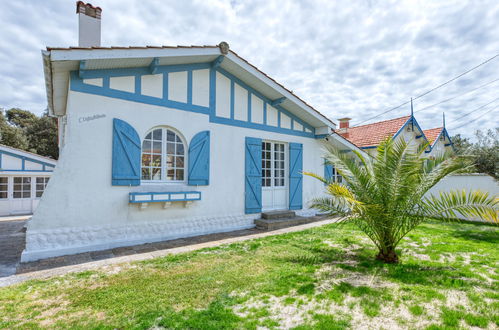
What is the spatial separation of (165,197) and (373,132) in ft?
38.4

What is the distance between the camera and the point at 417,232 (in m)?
7.07

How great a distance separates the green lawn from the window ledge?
1543mm

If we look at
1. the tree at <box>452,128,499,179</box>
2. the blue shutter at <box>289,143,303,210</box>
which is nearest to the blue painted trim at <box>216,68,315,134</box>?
the blue shutter at <box>289,143,303,210</box>

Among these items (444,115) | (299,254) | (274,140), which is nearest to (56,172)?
(299,254)

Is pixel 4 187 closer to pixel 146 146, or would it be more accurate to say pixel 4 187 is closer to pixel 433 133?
pixel 146 146

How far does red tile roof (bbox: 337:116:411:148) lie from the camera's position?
12.6m

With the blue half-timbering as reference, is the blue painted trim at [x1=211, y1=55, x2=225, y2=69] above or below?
above

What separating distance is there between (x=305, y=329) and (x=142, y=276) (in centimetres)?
263

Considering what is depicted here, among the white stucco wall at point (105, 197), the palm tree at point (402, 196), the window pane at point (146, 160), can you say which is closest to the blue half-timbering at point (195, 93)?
the white stucco wall at point (105, 197)

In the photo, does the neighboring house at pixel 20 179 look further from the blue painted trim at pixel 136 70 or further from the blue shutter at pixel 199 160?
the blue shutter at pixel 199 160

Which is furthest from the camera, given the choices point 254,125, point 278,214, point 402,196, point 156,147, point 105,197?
point 278,214

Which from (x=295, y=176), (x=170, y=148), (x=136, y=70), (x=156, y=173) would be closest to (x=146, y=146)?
(x=170, y=148)

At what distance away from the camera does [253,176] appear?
25.6 feet

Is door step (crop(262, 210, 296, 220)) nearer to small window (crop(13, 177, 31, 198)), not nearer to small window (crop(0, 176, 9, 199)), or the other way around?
small window (crop(13, 177, 31, 198))
